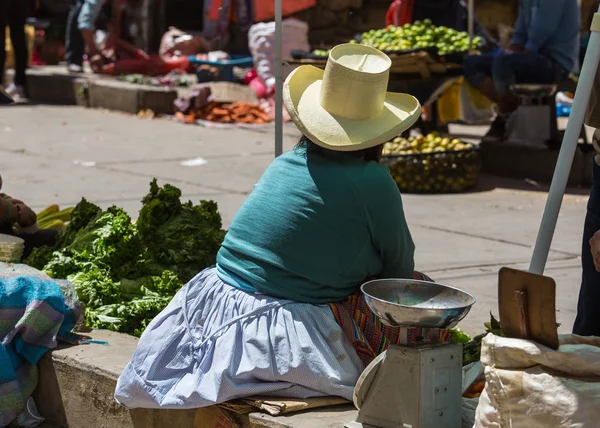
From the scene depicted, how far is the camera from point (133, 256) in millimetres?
4844

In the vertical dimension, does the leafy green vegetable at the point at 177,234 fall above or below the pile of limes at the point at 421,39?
above

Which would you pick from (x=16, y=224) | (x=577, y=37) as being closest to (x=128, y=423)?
(x=16, y=224)

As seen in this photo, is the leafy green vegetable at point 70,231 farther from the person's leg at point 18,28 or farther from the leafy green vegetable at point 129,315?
the person's leg at point 18,28

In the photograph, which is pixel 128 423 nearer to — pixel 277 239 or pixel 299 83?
pixel 277 239

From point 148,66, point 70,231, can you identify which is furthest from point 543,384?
point 148,66

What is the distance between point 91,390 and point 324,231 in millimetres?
1179

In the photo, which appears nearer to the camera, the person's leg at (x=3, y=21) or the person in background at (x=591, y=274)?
the person in background at (x=591, y=274)

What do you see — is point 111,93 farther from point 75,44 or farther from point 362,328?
point 362,328

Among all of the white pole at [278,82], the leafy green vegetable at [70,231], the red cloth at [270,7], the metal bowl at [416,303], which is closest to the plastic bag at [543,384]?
the metal bowl at [416,303]

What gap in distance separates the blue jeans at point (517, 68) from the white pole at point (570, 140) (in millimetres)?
6305

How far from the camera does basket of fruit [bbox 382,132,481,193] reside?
8.73 m

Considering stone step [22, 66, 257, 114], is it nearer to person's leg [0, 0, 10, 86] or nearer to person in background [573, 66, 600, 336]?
person's leg [0, 0, 10, 86]

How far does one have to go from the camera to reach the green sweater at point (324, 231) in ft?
11.7

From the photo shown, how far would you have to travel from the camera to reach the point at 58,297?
13.9 feet
